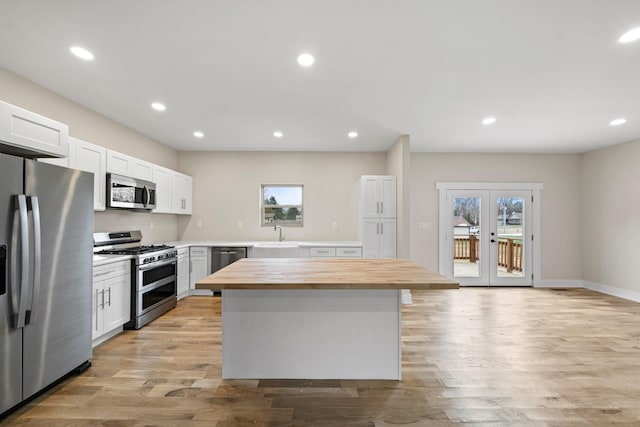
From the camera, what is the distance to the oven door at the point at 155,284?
3.72 meters

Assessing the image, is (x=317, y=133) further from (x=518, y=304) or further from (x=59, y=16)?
(x=518, y=304)

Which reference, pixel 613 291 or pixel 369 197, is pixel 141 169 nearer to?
pixel 369 197

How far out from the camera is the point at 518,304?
188 inches

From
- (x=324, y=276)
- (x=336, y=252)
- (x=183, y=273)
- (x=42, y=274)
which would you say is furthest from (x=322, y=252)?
(x=42, y=274)

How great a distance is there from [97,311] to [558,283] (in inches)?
293

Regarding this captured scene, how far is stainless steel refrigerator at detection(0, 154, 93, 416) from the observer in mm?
2016

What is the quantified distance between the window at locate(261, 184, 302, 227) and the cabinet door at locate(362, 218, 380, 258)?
4.62ft

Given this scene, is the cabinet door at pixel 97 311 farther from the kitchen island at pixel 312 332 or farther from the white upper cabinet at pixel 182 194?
the white upper cabinet at pixel 182 194

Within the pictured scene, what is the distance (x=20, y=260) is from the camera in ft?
6.77

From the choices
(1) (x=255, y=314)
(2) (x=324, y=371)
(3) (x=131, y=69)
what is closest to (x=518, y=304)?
(2) (x=324, y=371)

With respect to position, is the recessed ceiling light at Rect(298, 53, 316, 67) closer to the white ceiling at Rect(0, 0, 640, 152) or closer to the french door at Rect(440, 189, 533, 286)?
the white ceiling at Rect(0, 0, 640, 152)

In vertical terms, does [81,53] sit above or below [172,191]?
above

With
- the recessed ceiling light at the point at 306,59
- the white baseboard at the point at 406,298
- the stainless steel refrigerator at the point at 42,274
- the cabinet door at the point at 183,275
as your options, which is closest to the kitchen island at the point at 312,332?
the stainless steel refrigerator at the point at 42,274

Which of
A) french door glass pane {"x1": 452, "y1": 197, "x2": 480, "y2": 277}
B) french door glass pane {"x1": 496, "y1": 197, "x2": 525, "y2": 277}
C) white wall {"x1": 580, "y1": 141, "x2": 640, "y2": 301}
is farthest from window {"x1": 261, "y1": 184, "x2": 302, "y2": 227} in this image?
white wall {"x1": 580, "y1": 141, "x2": 640, "y2": 301}
